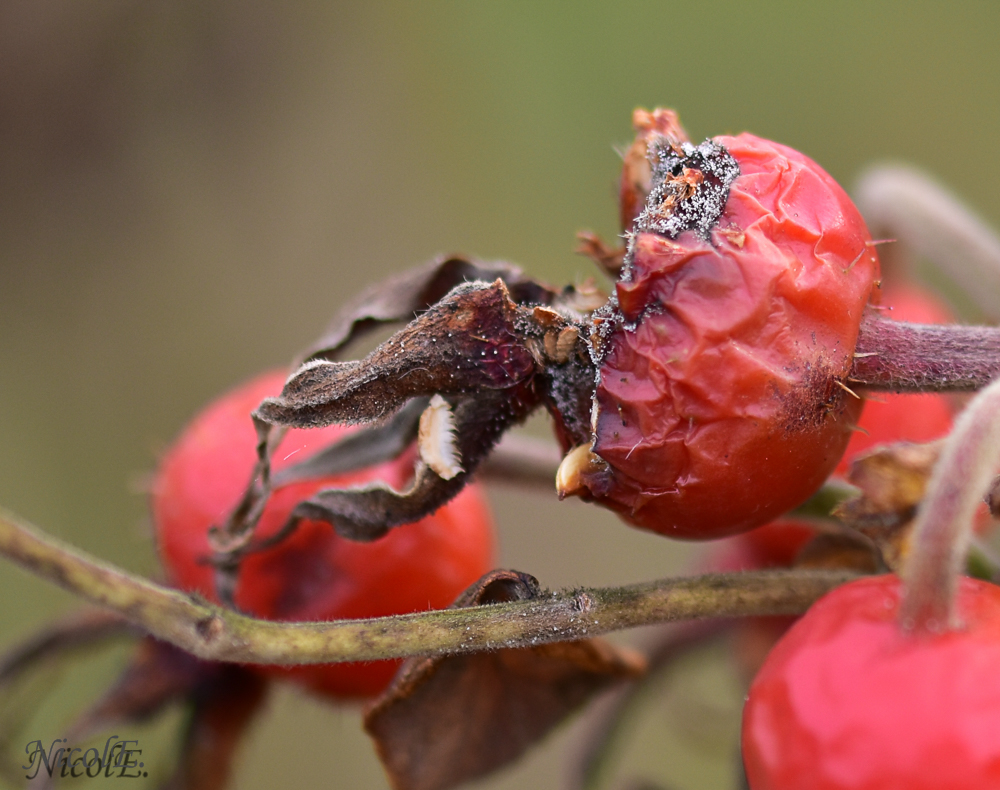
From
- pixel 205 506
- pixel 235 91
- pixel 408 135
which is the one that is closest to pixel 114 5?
pixel 235 91

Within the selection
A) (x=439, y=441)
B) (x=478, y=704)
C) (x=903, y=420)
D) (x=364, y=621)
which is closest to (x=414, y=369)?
(x=439, y=441)

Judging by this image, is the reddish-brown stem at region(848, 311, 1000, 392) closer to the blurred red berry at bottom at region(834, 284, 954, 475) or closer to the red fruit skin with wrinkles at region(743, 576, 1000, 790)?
the red fruit skin with wrinkles at region(743, 576, 1000, 790)

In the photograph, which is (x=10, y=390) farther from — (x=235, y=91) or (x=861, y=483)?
(x=861, y=483)

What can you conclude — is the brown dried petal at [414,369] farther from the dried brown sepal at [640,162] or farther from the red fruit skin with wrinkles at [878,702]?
the red fruit skin with wrinkles at [878,702]

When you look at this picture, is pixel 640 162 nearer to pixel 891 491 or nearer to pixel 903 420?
pixel 891 491

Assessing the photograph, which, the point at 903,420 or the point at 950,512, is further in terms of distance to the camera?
the point at 903,420

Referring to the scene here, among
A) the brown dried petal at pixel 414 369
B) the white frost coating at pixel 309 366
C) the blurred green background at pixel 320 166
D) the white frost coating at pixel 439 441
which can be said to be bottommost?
the blurred green background at pixel 320 166

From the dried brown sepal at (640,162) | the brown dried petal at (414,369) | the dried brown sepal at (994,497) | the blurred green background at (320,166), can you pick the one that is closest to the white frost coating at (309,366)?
the brown dried petal at (414,369)
